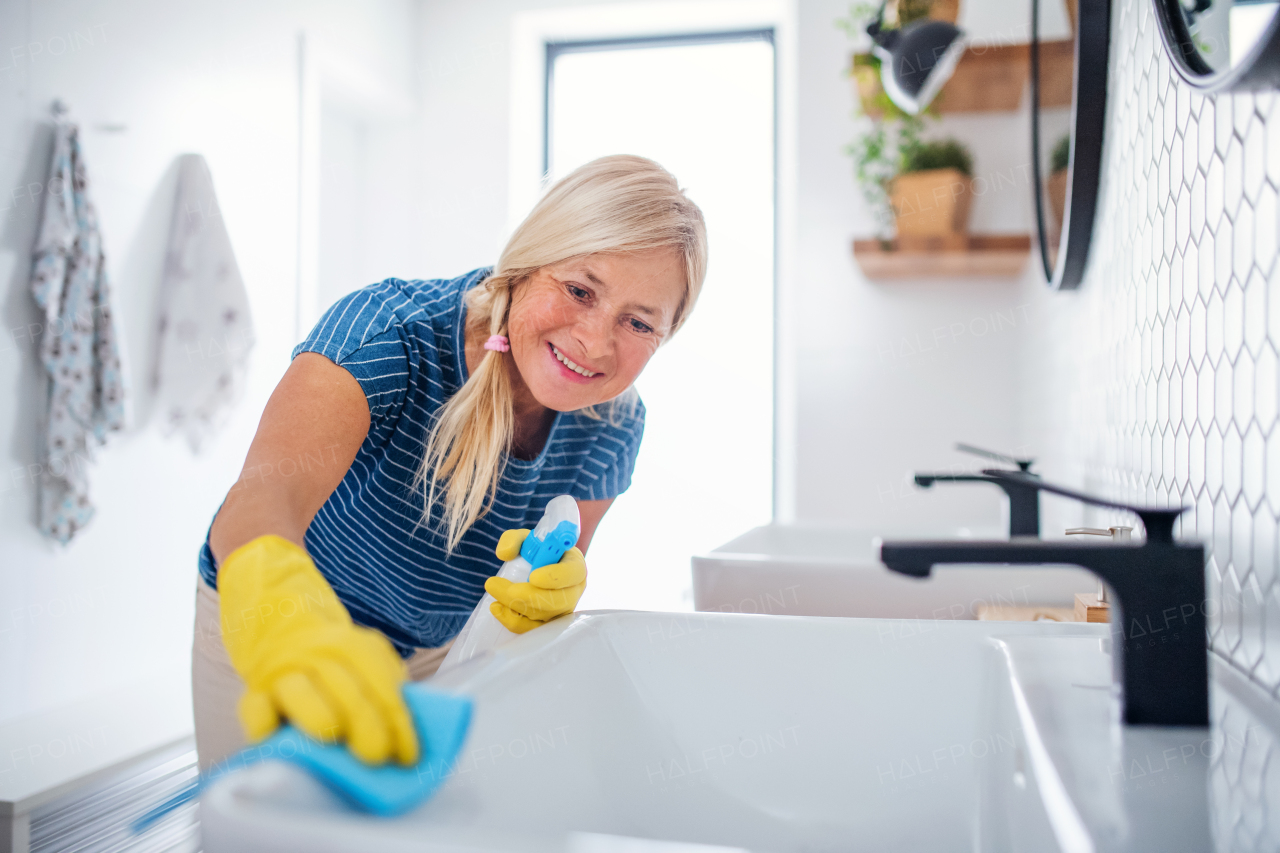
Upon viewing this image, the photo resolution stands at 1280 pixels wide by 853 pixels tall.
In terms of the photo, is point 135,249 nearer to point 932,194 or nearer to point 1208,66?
point 932,194

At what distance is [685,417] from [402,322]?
1917 mm

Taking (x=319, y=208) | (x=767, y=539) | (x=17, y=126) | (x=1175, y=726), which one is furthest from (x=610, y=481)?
(x=319, y=208)

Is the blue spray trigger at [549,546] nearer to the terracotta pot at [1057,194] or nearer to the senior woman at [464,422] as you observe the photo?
the senior woman at [464,422]

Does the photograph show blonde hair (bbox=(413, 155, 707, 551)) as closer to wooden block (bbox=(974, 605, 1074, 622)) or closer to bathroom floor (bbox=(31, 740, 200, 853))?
wooden block (bbox=(974, 605, 1074, 622))

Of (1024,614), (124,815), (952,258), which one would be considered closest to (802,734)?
(1024,614)

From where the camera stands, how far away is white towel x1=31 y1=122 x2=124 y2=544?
1673mm

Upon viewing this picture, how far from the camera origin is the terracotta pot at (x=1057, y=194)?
1128 millimetres

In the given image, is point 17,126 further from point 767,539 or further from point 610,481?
point 767,539

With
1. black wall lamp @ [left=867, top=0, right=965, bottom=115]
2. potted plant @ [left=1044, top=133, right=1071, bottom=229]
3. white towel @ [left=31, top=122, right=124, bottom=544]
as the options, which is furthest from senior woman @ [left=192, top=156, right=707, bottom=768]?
white towel @ [left=31, top=122, right=124, bottom=544]

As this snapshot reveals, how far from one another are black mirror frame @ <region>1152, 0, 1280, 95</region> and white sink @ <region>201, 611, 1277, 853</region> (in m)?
0.34

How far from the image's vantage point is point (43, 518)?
1.72 m

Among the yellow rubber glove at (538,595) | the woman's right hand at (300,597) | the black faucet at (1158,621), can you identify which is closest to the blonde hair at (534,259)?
the woman's right hand at (300,597)

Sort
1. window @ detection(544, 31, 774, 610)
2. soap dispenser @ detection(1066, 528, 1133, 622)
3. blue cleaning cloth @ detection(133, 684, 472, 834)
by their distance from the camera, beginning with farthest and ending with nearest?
window @ detection(544, 31, 774, 610) < soap dispenser @ detection(1066, 528, 1133, 622) < blue cleaning cloth @ detection(133, 684, 472, 834)

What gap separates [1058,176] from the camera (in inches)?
45.9
